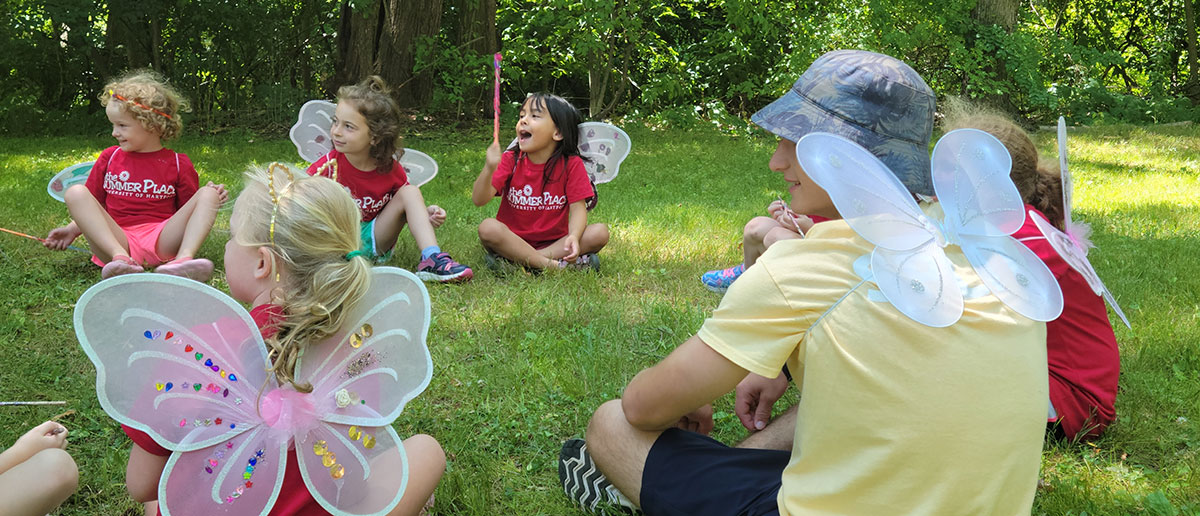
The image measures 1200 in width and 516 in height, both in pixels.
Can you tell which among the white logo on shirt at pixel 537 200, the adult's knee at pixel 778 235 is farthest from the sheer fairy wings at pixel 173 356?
the white logo on shirt at pixel 537 200

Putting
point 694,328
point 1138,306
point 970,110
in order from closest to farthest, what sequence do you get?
point 970,110 < point 694,328 < point 1138,306

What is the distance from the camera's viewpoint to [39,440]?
1.87 meters

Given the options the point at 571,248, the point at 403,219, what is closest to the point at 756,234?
the point at 571,248

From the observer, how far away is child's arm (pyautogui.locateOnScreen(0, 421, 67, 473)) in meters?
1.80

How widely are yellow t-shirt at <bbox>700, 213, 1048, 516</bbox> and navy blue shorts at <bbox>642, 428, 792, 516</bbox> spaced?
0.26m

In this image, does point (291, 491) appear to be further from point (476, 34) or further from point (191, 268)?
point (476, 34)

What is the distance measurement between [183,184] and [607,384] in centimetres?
251

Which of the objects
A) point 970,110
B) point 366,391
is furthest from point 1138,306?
point 366,391

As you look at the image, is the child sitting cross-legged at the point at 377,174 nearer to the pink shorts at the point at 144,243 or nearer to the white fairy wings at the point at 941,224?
the pink shorts at the point at 144,243

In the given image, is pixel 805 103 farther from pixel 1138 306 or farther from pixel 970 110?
pixel 1138 306

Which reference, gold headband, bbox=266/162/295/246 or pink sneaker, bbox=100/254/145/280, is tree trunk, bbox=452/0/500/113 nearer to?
pink sneaker, bbox=100/254/145/280

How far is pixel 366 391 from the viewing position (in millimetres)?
1784

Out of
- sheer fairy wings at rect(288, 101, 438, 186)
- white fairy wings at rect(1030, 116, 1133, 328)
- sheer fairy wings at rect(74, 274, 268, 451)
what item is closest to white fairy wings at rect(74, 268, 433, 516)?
sheer fairy wings at rect(74, 274, 268, 451)

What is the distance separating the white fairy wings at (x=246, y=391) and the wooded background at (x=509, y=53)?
8123 mm
